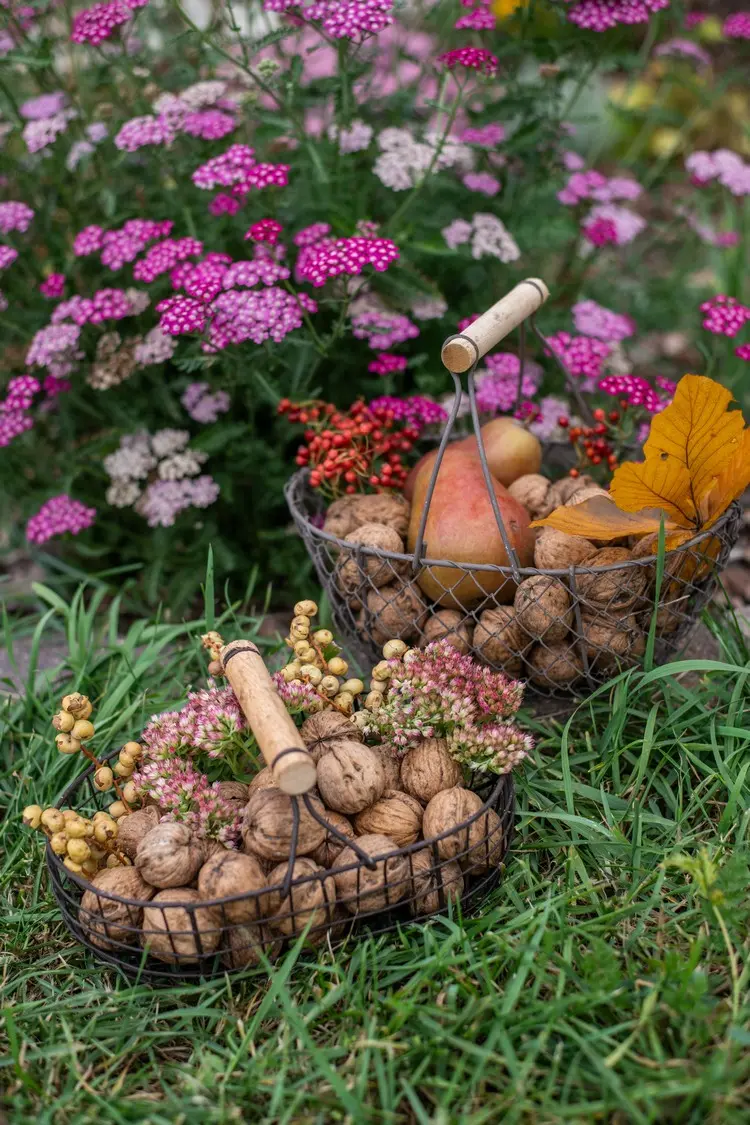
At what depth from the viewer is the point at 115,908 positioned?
1627mm

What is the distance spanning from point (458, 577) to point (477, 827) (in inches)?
22.0

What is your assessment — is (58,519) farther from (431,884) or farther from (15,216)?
(431,884)

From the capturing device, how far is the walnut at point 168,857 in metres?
1.62

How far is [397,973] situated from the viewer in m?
1.64

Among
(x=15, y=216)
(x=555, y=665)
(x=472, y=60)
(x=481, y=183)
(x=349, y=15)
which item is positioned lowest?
(x=555, y=665)

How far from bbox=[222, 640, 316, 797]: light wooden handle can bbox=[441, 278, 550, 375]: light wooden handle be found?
0.69 metres

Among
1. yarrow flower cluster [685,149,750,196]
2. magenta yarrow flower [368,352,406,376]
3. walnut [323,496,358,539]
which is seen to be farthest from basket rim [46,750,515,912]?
yarrow flower cluster [685,149,750,196]

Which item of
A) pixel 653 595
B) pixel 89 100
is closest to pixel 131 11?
pixel 89 100

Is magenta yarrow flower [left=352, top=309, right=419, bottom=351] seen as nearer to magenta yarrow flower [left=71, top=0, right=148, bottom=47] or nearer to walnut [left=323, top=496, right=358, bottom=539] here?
walnut [left=323, top=496, right=358, bottom=539]

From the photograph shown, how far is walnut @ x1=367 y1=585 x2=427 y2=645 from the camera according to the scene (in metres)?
2.12

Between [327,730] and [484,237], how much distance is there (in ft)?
5.14

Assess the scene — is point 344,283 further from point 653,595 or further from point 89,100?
point 89,100

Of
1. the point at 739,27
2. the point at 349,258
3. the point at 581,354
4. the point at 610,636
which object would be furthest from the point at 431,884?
the point at 739,27

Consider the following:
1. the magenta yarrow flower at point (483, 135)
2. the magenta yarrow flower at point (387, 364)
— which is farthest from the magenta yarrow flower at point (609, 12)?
the magenta yarrow flower at point (387, 364)
